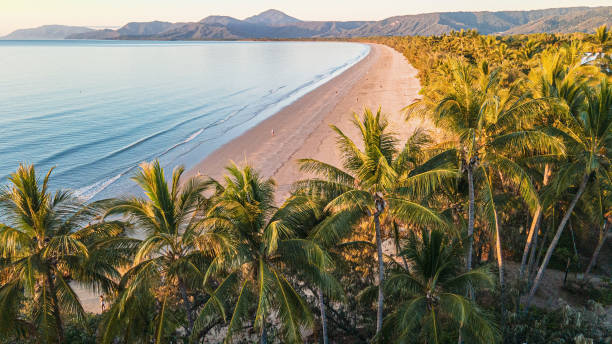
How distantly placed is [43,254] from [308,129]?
34046 millimetres

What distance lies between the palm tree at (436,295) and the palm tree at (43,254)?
7.31m

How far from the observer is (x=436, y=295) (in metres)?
9.69

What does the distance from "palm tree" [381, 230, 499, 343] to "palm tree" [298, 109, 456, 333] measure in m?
0.68

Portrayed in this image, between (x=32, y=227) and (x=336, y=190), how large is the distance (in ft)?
25.4

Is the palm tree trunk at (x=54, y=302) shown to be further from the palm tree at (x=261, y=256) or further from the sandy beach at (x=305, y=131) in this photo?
the sandy beach at (x=305, y=131)

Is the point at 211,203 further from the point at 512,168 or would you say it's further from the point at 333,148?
the point at 333,148

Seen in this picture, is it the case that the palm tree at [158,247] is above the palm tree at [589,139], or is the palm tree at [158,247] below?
below

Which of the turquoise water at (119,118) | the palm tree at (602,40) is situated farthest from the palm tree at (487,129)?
the palm tree at (602,40)

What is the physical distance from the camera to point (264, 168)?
2986cm

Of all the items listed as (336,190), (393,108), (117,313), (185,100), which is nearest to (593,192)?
(336,190)

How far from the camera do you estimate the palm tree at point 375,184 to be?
9484mm

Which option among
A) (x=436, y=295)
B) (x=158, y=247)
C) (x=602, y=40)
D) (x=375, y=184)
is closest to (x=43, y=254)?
(x=158, y=247)

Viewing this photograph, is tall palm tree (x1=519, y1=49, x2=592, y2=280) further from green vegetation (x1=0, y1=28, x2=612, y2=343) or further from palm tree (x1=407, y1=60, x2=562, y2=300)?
palm tree (x1=407, y1=60, x2=562, y2=300)

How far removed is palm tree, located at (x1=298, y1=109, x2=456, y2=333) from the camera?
948 cm
